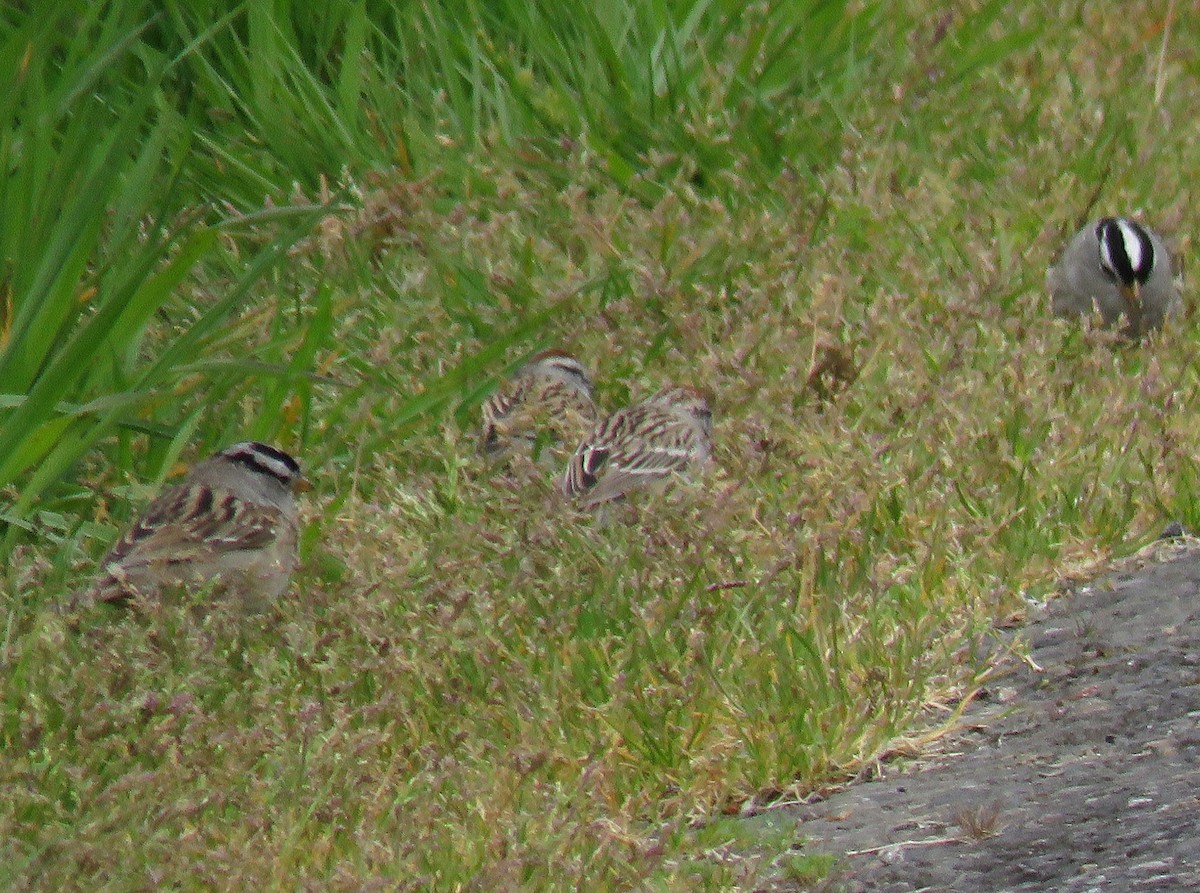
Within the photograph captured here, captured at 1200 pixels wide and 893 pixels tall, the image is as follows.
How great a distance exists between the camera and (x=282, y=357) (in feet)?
24.6

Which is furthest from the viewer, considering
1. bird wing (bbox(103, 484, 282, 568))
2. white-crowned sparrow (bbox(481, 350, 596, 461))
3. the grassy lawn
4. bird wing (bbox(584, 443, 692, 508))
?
white-crowned sparrow (bbox(481, 350, 596, 461))

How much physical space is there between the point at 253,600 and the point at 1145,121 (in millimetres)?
5066

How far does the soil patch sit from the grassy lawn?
0.44 feet

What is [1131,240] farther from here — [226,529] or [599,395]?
[226,529]

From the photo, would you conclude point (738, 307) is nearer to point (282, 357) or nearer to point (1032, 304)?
point (1032, 304)

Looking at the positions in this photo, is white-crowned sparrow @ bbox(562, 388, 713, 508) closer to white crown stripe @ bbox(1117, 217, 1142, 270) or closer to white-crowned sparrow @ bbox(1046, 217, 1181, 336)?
white-crowned sparrow @ bbox(1046, 217, 1181, 336)

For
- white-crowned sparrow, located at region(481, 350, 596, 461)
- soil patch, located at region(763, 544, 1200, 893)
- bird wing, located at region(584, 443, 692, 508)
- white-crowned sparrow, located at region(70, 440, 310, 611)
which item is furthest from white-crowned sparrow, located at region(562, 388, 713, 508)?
soil patch, located at region(763, 544, 1200, 893)

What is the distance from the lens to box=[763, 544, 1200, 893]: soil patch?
13.8ft

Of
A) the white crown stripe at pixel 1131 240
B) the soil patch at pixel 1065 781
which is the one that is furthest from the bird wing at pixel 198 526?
the white crown stripe at pixel 1131 240

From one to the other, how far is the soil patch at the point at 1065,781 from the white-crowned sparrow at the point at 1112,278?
2429 mm

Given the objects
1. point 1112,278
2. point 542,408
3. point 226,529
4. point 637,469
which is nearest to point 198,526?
point 226,529

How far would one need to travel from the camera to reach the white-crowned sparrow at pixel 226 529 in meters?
6.07

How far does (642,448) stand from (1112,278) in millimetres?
2126

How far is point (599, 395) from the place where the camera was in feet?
25.9
